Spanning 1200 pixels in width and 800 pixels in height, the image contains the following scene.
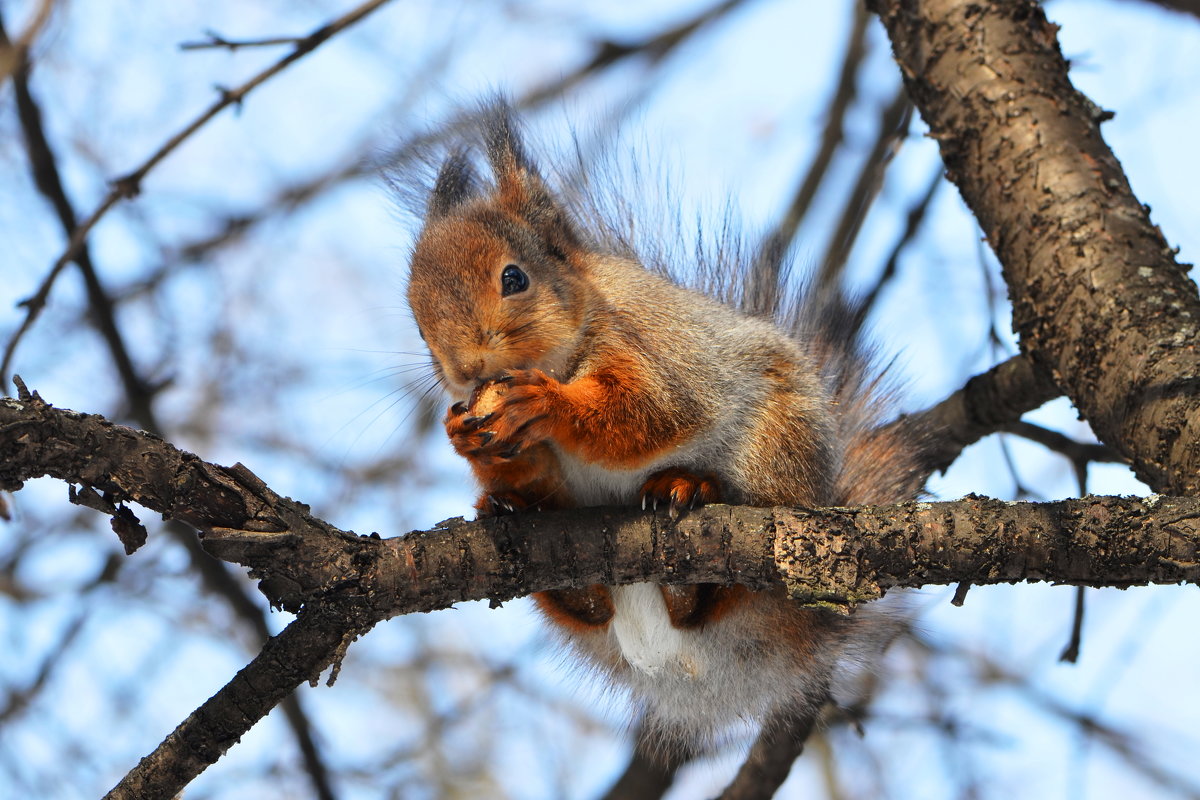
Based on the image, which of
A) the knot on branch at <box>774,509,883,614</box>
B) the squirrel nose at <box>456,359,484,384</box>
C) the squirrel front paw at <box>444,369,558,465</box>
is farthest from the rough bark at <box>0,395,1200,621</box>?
the squirrel nose at <box>456,359,484,384</box>

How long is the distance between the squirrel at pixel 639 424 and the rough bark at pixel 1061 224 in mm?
509

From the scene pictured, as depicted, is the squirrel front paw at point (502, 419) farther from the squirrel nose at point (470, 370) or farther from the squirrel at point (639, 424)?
the squirrel nose at point (470, 370)

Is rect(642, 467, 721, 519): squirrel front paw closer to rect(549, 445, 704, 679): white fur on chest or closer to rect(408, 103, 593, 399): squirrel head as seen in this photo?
rect(549, 445, 704, 679): white fur on chest

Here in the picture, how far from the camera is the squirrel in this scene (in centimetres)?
215

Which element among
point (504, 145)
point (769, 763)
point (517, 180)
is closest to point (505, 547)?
point (517, 180)

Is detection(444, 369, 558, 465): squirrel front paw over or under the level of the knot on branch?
over

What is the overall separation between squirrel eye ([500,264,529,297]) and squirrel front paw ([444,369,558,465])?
311mm

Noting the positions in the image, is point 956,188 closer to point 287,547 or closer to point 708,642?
point 708,642

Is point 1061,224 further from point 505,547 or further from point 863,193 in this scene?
point 505,547

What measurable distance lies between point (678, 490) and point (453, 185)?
110cm

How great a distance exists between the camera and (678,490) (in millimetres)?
2084

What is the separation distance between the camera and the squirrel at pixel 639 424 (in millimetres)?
2152

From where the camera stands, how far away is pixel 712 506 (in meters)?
2.01

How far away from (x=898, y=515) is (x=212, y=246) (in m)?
3.06
